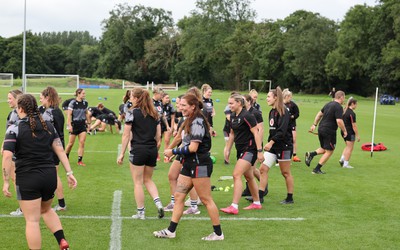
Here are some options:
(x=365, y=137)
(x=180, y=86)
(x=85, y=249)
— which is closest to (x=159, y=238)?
(x=85, y=249)

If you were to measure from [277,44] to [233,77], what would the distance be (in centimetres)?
1284

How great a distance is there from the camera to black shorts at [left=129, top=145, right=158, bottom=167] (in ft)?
26.2

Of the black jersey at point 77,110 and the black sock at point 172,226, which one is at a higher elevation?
the black jersey at point 77,110

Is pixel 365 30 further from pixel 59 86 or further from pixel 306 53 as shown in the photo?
pixel 59 86

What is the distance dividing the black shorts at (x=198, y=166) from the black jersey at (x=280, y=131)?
2.50 meters

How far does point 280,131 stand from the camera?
9.14 meters

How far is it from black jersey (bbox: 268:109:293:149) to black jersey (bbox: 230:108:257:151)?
31.0 inches

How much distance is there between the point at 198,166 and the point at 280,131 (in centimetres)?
266

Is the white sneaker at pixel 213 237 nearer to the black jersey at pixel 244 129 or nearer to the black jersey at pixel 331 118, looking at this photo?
the black jersey at pixel 244 129

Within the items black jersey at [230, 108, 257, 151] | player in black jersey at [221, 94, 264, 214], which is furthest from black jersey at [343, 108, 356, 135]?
black jersey at [230, 108, 257, 151]

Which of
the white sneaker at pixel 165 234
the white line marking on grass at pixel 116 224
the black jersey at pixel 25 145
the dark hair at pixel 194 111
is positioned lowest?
the white line marking on grass at pixel 116 224

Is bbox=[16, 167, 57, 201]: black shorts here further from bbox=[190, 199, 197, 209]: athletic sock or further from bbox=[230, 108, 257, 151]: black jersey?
bbox=[230, 108, 257, 151]: black jersey

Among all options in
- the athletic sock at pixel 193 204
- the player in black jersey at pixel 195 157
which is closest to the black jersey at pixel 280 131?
the athletic sock at pixel 193 204

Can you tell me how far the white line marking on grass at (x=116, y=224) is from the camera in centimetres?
692
